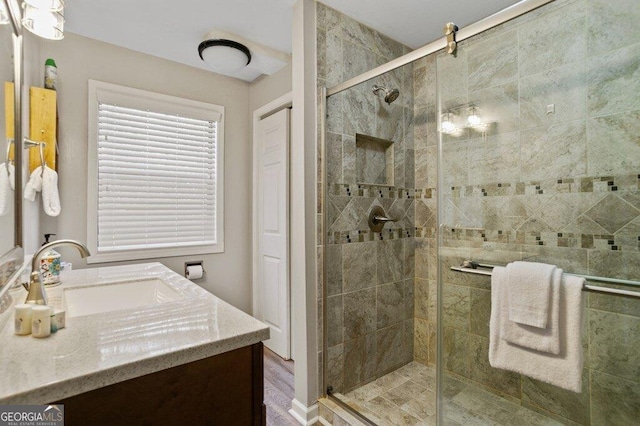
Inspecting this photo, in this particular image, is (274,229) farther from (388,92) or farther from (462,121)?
(462,121)

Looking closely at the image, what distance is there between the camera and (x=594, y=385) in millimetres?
1483

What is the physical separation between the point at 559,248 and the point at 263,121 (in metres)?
2.32

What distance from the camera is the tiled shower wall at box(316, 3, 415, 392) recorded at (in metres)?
1.91

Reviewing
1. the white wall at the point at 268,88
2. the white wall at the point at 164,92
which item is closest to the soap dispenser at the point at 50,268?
the white wall at the point at 164,92

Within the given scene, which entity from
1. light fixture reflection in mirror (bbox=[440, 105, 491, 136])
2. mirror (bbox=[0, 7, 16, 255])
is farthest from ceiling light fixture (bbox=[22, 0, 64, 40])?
light fixture reflection in mirror (bbox=[440, 105, 491, 136])

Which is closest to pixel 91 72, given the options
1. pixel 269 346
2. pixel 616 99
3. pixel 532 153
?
pixel 269 346

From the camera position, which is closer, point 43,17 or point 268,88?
point 43,17

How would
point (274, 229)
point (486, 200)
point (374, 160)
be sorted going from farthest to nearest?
point (274, 229)
point (374, 160)
point (486, 200)

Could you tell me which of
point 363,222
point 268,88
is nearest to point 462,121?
point 363,222

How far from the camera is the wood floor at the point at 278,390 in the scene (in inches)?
71.5

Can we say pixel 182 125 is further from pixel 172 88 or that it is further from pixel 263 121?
pixel 263 121

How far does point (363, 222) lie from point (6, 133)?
169 centimetres

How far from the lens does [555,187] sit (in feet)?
5.30

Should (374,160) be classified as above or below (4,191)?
above
